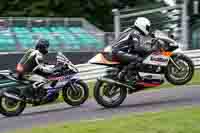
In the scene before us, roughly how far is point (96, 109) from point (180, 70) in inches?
73.6

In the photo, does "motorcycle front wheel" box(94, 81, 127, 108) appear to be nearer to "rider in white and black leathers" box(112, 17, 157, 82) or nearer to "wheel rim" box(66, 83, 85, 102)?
"rider in white and black leathers" box(112, 17, 157, 82)

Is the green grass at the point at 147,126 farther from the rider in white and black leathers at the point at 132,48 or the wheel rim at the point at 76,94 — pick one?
the wheel rim at the point at 76,94

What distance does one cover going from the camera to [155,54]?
1098cm

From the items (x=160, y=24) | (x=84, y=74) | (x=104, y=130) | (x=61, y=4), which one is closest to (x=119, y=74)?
(x=104, y=130)

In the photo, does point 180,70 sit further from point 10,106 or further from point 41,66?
point 10,106

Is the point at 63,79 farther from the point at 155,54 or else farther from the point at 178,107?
the point at 178,107

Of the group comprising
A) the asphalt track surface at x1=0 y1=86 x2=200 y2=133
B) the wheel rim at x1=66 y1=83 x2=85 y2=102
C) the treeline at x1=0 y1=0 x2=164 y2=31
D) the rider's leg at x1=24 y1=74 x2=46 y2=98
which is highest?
the treeline at x1=0 y1=0 x2=164 y2=31

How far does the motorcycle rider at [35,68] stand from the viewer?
11.3m

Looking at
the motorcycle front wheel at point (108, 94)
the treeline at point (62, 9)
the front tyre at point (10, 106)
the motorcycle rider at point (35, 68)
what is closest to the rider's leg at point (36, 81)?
the motorcycle rider at point (35, 68)

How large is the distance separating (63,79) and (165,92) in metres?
2.50

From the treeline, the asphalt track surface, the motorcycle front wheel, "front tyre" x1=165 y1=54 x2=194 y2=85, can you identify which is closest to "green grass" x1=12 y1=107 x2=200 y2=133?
the asphalt track surface

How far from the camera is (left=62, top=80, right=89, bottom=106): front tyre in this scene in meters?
11.5

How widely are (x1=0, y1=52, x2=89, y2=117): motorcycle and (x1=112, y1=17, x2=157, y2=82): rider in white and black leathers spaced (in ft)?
3.65

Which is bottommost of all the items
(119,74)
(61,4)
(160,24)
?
(119,74)
